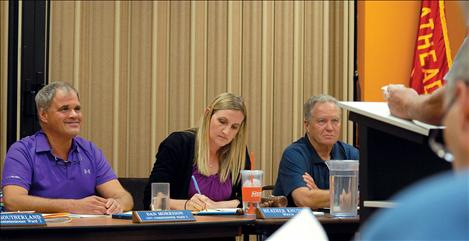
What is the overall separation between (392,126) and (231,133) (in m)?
2.17

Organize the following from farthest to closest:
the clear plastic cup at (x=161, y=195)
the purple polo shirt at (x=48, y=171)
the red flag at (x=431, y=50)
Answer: the red flag at (x=431, y=50)
the purple polo shirt at (x=48, y=171)
the clear plastic cup at (x=161, y=195)

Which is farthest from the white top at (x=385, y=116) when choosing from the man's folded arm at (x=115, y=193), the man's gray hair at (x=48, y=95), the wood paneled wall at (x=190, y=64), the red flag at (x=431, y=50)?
the red flag at (x=431, y=50)

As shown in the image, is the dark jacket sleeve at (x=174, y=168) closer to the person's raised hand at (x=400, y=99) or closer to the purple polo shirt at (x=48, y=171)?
the purple polo shirt at (x=48, y=171)

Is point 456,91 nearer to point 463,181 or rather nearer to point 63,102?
point 463,181

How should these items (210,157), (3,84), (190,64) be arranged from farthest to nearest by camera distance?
(190,64) → (3,84) → (210,157)

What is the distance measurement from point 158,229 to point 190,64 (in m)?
2.74

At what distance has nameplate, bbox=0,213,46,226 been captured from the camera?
255 cm

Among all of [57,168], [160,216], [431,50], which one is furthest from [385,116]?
[431,50]

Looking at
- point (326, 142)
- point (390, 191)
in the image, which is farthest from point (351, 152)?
point (390, 191)

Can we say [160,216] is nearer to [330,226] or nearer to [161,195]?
[161,195]

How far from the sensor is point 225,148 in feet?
13.4

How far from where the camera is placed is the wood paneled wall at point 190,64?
516 cm

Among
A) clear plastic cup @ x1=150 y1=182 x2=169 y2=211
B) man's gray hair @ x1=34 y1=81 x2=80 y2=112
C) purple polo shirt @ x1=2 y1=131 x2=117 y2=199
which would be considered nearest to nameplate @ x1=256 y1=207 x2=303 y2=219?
clear plastic cup @ x1=150 y1=182 x2=169 y2=211

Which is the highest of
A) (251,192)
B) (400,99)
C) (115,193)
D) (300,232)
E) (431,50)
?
(431,50)
